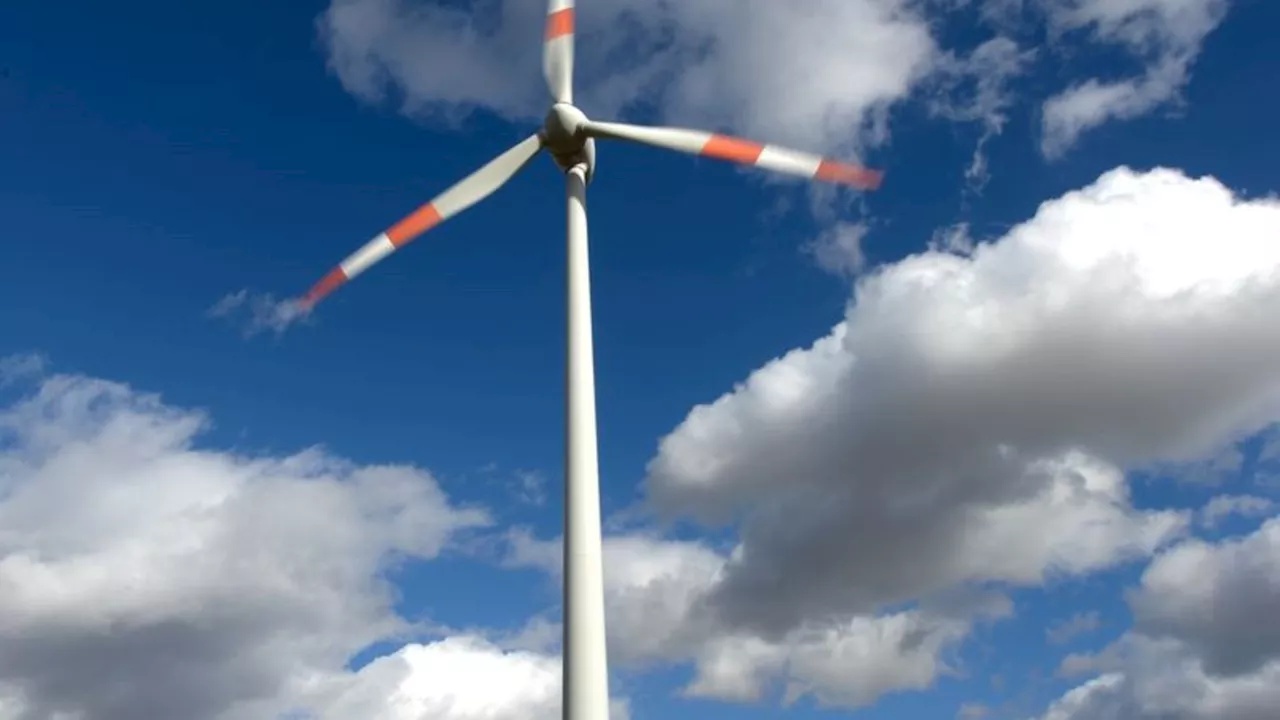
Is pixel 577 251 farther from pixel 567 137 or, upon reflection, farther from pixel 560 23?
pixel 560 23

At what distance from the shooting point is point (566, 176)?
4725 centimetres

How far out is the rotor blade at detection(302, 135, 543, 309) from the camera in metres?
47.8

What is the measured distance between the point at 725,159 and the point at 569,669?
921 inches

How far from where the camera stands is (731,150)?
159ft

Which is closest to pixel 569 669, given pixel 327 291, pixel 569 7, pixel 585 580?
pixel 585 580

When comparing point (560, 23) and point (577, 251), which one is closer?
point (577, 251)

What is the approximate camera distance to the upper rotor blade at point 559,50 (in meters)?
49.2

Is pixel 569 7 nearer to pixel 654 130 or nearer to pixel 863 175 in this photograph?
pixel 654 130

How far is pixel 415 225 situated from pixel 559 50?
10.4 metres

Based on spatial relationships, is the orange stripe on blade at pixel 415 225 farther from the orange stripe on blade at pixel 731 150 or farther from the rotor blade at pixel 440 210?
the orange stripe on blade at pixel 731 150

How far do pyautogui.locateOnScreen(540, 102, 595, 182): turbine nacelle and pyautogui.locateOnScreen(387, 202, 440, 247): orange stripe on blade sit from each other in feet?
19.6

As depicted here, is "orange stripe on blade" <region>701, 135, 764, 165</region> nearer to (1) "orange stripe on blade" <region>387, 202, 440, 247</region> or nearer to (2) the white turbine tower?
(2) the white turbine tower

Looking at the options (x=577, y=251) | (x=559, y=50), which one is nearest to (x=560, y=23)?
(x=559, y=50)

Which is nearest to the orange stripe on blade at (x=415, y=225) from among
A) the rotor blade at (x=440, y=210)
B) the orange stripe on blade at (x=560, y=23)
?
the rotor blade at (x=440, y=210)
